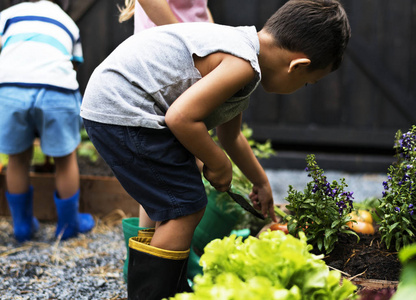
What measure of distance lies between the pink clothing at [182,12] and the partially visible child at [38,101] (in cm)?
54

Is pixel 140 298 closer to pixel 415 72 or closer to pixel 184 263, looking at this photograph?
pixel 184 263

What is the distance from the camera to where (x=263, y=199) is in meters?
1.98

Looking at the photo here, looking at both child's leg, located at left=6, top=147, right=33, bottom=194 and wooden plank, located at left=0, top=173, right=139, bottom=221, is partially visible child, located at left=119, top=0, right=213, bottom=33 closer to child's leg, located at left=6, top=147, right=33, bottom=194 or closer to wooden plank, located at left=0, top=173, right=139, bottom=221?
child's leg, located at left=6, top=147, right=33, bottom=194

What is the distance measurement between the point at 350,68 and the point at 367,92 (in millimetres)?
273

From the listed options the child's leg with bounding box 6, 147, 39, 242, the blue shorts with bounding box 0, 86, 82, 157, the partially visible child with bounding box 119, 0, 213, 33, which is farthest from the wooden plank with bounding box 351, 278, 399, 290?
the child's leg with bounding box 6, 147, 39, 242

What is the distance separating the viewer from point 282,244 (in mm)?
1119

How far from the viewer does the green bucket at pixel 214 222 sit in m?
2.15

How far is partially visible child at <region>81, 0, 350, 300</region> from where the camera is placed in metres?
1.54

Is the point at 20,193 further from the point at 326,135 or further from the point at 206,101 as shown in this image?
the point at 326,135

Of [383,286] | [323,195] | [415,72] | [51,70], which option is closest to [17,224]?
[51,70]

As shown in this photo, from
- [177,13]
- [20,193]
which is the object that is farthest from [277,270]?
[20,193]

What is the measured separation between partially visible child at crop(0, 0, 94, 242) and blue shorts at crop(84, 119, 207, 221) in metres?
1.00

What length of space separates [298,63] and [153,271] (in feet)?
2.58

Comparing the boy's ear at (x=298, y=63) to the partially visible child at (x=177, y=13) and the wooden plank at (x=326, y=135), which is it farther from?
the wooden plank at (x=326, y=135)
